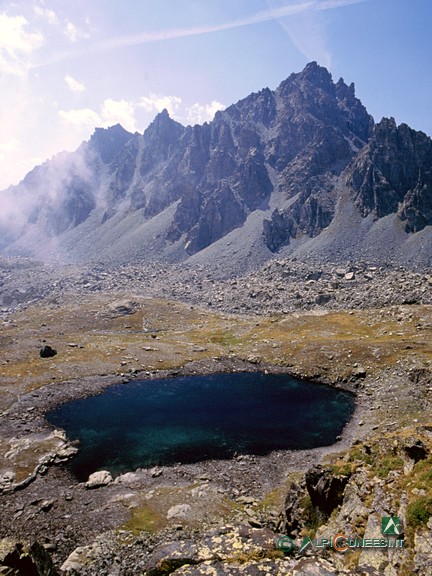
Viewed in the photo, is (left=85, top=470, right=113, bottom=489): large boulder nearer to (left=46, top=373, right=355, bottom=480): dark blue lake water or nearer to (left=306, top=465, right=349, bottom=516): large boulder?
(left=46, top=373, right=355, bottom=480): dark blue lake water

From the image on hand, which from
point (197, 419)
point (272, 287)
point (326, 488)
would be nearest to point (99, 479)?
point (197, 419)

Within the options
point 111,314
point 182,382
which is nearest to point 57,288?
point 111,314

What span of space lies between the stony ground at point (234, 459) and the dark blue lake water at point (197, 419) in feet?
8.84

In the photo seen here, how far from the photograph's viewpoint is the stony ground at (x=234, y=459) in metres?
19.8

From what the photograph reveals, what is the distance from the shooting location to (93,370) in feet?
232

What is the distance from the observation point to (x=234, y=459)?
4231 centimetres

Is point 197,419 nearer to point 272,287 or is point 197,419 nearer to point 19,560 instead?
point 19,560

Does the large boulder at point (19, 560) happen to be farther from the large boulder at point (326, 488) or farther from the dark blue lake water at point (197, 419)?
the dark blue lake water at point (197, 419)

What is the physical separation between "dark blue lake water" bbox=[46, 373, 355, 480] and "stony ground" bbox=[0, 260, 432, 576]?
8.84ft

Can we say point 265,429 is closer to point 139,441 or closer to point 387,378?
point 139,441

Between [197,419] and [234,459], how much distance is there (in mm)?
12119

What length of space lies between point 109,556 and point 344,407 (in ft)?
131

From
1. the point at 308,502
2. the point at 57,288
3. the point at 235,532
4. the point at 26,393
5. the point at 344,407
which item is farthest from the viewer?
the point at 57,288

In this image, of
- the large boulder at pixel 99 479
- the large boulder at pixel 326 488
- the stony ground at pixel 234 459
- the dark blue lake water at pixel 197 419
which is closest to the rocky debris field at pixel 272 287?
the stony ground at pixel 234 459
